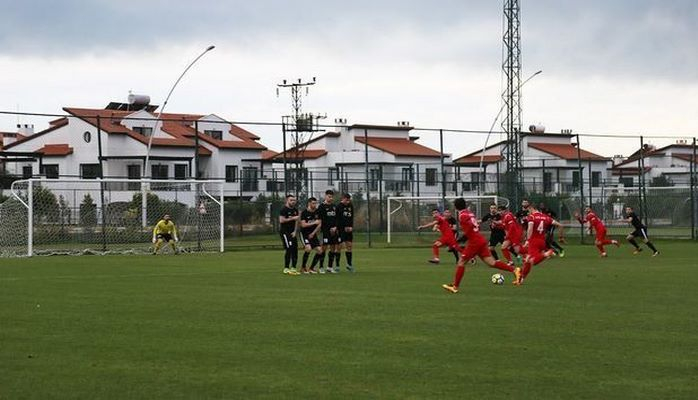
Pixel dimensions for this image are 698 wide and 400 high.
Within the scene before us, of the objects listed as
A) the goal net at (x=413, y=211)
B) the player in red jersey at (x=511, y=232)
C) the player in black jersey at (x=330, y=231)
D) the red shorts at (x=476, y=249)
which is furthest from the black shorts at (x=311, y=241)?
the goal net at (x=413, y=211)

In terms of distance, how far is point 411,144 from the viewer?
99.8 metres

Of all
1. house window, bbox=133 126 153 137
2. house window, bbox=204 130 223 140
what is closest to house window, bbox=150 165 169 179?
house window, bbox=133 126 153 137

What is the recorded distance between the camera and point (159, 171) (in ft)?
253

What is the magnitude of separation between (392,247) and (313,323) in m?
32.8

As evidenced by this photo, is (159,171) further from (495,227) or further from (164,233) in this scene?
(495,227)

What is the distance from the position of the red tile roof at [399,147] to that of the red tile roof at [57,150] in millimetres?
28101

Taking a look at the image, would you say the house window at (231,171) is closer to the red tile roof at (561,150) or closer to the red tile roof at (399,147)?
the red tile roof at (399,147)

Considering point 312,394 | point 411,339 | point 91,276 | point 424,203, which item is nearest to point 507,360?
point 411,339

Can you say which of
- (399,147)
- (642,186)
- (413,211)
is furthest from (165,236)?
(399,147)

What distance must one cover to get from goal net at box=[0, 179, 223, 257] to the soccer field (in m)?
15.1

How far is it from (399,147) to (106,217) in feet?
180

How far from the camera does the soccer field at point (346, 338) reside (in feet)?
31.8

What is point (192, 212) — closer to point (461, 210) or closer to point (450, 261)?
point (450, 261)

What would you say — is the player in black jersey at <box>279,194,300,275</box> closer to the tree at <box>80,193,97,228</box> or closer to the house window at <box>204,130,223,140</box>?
the tree at <box>80,193,97,228</box>
